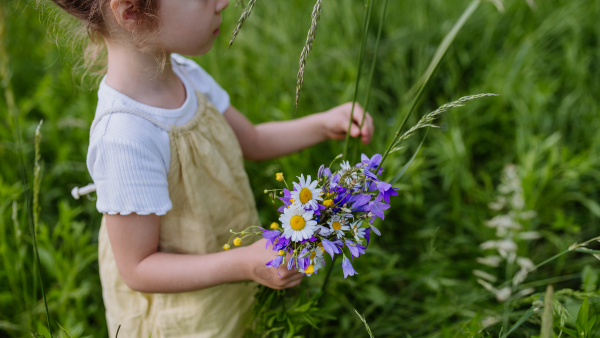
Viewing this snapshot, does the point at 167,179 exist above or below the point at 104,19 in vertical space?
below

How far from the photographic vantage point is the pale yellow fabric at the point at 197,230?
0.99 metres

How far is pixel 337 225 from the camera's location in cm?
69

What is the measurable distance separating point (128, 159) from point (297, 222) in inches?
15.0

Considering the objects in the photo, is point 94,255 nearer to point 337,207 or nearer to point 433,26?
point 337,207

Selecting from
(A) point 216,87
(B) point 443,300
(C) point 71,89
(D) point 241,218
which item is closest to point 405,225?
(B) point 443,300

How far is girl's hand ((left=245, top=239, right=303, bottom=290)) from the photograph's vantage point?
2.75 ft

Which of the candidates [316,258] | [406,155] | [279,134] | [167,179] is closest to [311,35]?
[316,258]

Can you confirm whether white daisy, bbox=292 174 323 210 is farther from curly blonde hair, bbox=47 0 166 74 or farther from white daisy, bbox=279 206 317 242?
curly blonde hair, bbox=47 0 166 74

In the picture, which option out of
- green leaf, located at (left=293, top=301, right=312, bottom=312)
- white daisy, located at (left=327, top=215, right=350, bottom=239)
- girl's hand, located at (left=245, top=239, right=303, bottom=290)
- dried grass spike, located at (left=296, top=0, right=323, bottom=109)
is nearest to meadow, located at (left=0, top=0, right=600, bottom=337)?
green leaf, located at (left=293, top=301, right=312, bottom=312)

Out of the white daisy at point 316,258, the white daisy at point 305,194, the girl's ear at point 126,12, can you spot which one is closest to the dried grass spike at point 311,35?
the white daisy at point 305,194

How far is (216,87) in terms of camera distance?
1219mm

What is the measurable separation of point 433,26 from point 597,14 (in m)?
0.84

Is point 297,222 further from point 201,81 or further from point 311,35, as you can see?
point 201,81

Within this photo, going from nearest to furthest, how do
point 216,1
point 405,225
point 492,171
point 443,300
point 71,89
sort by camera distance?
point 216,1, point 443,300, point 405,225, point 492,171, point 71,89
